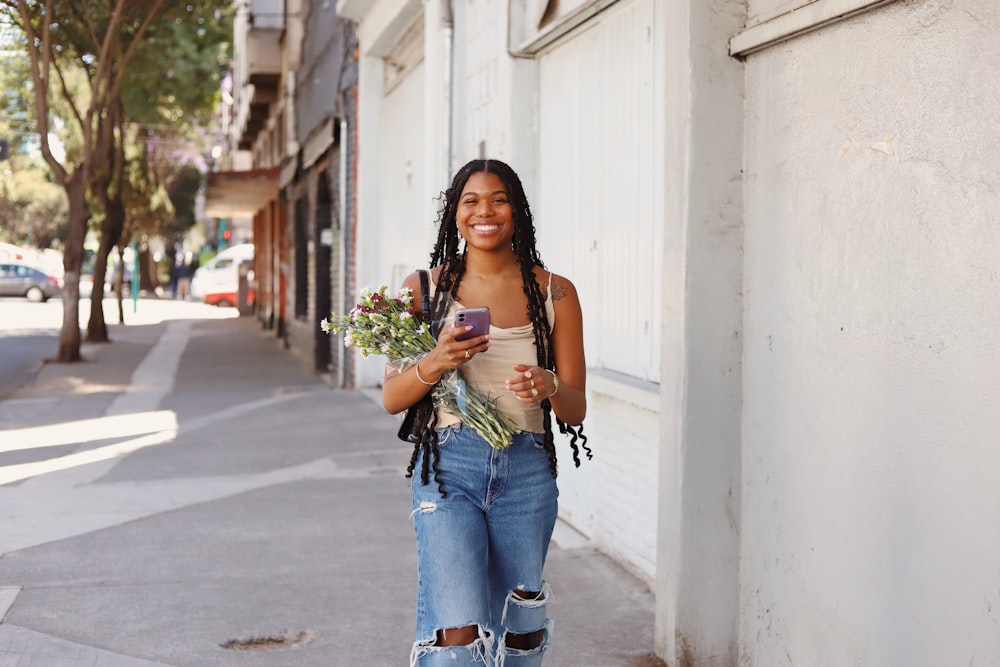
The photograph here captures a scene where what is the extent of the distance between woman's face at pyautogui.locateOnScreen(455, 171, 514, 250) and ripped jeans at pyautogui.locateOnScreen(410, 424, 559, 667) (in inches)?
20.3

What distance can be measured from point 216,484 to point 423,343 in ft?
19.0

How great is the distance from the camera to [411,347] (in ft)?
11.3

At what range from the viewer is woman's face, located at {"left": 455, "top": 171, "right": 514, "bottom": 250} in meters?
3.52

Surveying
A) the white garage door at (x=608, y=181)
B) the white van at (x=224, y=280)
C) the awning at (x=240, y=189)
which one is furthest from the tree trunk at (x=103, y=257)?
the white van at (x=224, y=280)

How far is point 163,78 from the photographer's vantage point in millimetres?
25797

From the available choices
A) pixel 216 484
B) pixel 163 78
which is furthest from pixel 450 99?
pixel 163 78

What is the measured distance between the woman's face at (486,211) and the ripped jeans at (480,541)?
0.52 meters

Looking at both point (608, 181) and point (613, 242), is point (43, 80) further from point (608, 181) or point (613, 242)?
point (613, 242)

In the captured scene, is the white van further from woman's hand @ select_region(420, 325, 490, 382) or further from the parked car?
woman's hand @ select_region(420, 325, 490, 382)

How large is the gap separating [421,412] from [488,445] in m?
0.20

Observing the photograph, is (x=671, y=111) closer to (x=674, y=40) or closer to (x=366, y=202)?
(x=674, y=40)

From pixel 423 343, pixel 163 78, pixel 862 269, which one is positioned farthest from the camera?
pixel 163 78

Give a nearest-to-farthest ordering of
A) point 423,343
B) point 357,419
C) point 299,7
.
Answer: point 423,343, point 357,419, point 299,7

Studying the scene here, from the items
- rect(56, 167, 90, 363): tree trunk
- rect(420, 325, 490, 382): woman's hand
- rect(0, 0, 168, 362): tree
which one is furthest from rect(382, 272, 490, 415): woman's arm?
rect(56, 167, 90, 363): tree trunk
